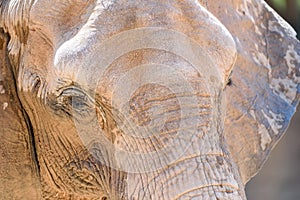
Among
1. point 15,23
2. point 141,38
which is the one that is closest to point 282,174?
point 15,23

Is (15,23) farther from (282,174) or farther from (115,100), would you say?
(282,174)

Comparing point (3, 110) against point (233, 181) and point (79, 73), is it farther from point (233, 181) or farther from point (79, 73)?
point (233, 181)

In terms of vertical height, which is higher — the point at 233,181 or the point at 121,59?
the point at 121,59

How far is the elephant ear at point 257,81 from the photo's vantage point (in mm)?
2152

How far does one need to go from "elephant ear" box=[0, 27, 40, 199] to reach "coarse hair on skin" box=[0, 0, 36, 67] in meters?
0.02

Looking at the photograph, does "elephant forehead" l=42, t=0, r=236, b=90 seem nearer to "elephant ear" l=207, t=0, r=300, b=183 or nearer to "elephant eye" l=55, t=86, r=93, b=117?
"elephant eye" l=55, t=86, r=93, b=117

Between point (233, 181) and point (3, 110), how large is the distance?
0.47 meters

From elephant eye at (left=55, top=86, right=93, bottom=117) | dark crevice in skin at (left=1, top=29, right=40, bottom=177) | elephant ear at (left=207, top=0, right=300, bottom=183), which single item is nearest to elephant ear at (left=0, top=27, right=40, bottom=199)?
dark crevice in skin at (left=1, top=29, right=40, bottom=177)

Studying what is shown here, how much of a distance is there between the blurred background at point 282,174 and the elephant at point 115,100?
Result: 240 centimetres

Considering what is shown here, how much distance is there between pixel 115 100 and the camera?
1.77 m

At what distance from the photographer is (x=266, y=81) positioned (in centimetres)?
226

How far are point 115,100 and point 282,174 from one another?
9.92ft

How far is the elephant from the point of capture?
1.74 m

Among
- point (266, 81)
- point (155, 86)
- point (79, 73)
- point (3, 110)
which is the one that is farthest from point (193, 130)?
point (266, 81)
